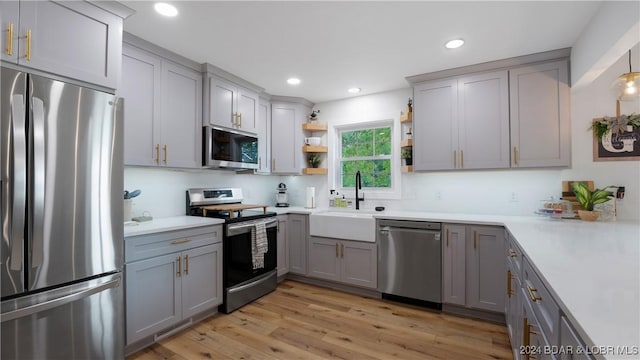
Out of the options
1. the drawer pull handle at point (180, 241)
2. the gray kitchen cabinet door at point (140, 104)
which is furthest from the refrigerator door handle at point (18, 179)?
the drawer pull handle at point (180, 241)

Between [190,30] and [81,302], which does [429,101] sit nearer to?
[190,30]

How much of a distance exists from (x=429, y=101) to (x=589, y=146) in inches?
58.1

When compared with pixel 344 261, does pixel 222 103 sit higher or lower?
higher

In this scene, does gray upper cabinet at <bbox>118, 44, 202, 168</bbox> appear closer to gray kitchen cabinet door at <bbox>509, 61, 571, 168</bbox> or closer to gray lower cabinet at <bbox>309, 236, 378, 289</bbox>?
gray lower cabinet at <bbox>309, 236, 378, 289</bbox>

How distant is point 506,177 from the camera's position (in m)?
2.99

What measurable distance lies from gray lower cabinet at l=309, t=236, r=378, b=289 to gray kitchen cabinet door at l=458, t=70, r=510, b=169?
4.63 feet

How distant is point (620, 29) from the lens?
1591 millimetres

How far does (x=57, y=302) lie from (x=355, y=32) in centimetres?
258

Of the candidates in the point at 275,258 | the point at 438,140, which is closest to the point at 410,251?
the point at 438,140

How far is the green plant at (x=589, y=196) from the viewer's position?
7.63 ft

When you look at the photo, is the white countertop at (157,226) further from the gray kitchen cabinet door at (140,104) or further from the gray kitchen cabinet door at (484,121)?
the gray kitchen cabinet door at (484,121)

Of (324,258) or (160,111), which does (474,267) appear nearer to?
(324,258)

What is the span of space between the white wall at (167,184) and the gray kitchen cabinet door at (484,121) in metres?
2.73

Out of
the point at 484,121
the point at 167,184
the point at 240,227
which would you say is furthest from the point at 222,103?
the point at 484,121
